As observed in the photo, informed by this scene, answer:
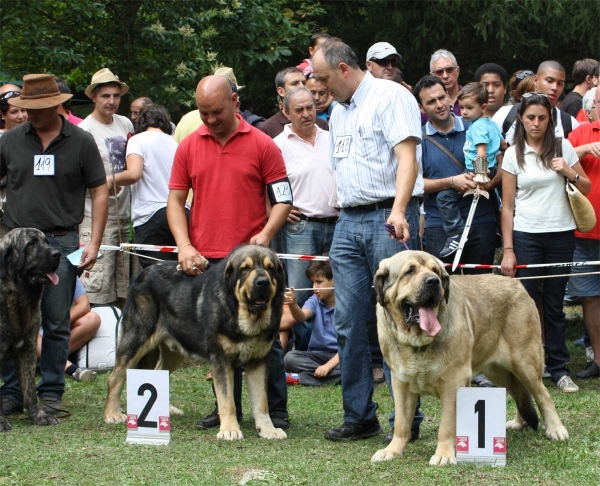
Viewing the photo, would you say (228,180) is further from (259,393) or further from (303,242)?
(303,242)

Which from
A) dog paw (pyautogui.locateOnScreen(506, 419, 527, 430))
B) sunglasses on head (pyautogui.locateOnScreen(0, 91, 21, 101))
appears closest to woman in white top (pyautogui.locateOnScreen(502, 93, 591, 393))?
dog paw (pyautogui.locateOnScreen(506, 419, 527, 430))

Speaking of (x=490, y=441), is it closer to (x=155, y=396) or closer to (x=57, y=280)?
(x=155, y=396)

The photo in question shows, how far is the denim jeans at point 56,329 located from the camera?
735 centimetres

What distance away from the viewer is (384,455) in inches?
222

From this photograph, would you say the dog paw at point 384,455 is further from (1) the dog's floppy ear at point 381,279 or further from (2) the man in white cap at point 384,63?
(2) the man in white cap at point 384,63

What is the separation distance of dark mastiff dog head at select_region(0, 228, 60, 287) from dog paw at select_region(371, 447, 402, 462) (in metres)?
2.83

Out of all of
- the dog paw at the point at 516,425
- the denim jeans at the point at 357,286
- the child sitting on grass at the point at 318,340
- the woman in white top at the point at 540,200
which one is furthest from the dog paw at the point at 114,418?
the woman in white top at the point at 540,200

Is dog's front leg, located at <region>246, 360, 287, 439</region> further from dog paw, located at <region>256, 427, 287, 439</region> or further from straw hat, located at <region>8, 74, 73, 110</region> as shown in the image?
straw hat, located at <region>8, 74, 73, 110</region>

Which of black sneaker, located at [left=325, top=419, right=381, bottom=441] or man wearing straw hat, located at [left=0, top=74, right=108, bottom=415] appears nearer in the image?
black sneaker, located at [left=325, top=419, right=381, bottom=441]

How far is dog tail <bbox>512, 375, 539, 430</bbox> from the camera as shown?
6.43 m

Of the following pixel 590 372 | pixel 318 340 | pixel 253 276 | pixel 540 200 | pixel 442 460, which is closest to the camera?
pixel 442 460

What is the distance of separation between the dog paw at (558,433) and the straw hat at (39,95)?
4.36m

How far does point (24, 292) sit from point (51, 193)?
0.85m

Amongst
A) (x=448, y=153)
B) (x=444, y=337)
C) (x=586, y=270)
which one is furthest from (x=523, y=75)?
(x=444, y=337)
